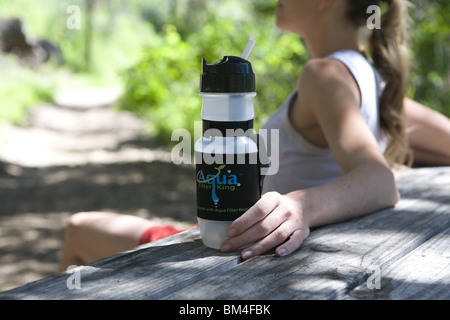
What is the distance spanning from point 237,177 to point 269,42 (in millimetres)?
5523

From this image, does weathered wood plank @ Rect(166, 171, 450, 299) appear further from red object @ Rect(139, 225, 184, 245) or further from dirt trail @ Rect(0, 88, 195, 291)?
dirt trail @ Rect(0, 88, 195, 291)

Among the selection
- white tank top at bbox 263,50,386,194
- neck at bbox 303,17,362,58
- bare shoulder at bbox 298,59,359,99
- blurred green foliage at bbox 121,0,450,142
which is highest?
blurred green foliage at bbox 121,0,450,142

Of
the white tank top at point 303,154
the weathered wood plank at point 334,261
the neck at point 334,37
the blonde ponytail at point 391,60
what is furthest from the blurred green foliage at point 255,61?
the weathered wood plank at point 334,261

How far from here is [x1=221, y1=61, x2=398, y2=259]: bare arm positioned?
1.17 m

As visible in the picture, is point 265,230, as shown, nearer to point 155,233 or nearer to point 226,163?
point 226,163

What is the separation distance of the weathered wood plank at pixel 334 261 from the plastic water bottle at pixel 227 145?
0.14 meters

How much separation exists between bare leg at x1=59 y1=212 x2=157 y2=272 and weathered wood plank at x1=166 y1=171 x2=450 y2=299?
703 millimetres

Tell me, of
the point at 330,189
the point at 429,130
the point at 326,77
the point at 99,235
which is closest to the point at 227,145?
the point at 330,189

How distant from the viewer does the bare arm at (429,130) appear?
227 cm

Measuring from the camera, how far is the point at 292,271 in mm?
1059

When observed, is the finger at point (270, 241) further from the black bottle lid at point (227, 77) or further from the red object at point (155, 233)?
the red object at point (155, 233)

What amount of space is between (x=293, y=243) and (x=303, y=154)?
676mm

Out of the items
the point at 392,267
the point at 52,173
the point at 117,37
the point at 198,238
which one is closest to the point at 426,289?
the point at 392,267

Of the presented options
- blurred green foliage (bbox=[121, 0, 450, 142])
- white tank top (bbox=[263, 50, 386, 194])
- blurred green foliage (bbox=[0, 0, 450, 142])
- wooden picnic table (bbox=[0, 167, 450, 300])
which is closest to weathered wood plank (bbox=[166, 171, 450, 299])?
wooden picnic table (bbox=[0, 167, 450, 300])
